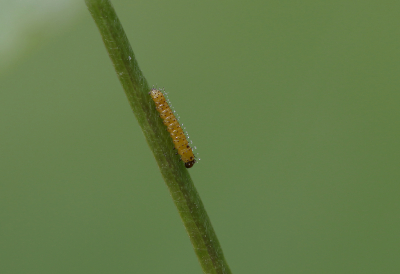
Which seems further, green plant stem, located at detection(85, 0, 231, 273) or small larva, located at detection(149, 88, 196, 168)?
small larva, located at detection(149, 88, 196, 168)

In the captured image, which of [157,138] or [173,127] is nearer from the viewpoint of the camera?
[157,138]

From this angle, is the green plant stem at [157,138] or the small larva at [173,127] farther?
the small larva at [173,127]

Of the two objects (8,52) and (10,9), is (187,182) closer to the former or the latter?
(10,9)

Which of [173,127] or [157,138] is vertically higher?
[173,127]

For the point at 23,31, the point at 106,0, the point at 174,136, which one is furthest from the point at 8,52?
the point at 106,0
